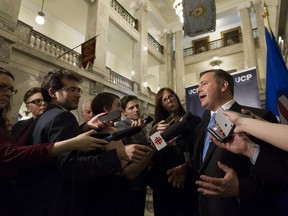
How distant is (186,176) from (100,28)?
861 centimetres

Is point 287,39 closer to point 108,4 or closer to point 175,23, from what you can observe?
point 108,4

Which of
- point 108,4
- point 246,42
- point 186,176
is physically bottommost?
point 186,176

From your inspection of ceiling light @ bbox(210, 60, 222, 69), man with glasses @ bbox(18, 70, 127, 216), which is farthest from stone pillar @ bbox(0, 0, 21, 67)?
ceiling light @ bbox(210, 60, 222, 69)

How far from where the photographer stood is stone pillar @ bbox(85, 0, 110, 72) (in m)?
9.12

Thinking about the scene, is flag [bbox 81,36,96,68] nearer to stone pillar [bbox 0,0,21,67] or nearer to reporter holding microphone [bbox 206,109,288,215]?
stone pillar [bbox 0,0,21,67]

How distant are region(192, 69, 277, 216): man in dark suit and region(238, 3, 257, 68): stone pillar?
10.6 metres

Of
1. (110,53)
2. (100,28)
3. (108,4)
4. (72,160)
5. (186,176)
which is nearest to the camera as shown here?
(72,160)

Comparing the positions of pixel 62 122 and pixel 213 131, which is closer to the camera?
pixel 213 131

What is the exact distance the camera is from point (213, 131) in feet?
4.15

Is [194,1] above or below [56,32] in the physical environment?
below

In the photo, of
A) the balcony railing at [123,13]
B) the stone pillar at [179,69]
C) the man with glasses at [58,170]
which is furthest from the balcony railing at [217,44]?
the man with glasses at [58,170]

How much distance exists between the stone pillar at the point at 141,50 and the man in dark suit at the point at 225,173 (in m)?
9.69

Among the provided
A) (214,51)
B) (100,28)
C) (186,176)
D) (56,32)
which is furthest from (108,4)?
(186,176)

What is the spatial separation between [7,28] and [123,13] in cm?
710
